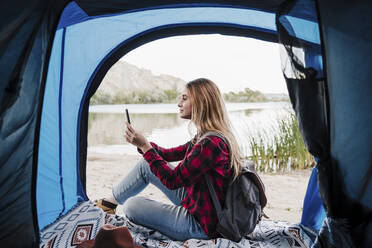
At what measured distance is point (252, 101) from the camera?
18156 millimetres

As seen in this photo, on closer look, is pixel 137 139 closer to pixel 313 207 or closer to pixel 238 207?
pixel 238 207

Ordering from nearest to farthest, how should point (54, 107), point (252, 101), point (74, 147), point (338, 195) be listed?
1. point (338, 195)
2. point (54, 107)
3. point (74, 147)
4. point (252, 101)

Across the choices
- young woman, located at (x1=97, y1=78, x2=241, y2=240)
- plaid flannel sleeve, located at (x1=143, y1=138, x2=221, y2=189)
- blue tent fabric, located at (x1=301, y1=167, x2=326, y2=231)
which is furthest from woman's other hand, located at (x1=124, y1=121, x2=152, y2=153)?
blue tent fabric, located at (x1=301, y1=167, x2=326, y2=231)

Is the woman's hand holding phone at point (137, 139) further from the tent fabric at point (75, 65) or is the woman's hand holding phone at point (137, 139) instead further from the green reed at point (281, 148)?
the green reed at point (281, 148)

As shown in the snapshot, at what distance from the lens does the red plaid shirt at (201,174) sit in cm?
143

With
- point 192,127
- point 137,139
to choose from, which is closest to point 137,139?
point 137,139

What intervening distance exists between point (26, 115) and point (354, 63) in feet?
4.42

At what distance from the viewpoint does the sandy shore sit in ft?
9.57

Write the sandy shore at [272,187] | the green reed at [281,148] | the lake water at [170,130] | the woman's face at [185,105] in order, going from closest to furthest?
1. the woman's face at [185,105]
2. the sandy shore at [272,187]
3. the green reed at [281,148]
4. the lake water at [170,130]

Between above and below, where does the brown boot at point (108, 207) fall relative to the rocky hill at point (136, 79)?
below

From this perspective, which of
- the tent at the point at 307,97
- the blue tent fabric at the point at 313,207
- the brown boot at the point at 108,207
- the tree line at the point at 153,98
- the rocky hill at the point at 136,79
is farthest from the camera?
the rocky hill at the point at 136,79

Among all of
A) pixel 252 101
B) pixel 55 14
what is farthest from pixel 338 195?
pixel 252 101

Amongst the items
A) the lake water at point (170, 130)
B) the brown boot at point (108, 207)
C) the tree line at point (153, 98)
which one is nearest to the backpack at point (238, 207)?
the lake water at point (170, 130)

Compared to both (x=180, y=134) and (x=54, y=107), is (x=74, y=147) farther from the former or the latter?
(x=180, y=134)
